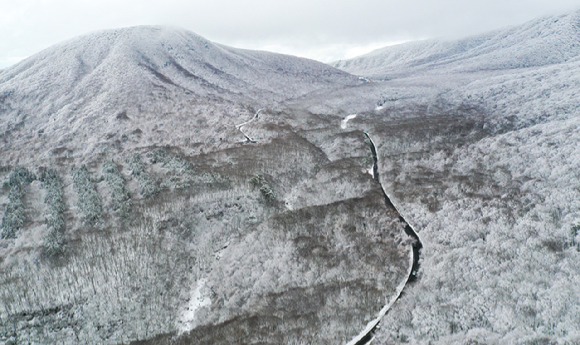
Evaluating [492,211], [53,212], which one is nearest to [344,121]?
[492,211]

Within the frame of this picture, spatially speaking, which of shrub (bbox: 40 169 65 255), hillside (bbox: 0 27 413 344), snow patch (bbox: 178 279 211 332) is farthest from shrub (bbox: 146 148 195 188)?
snow patch (bbox: 178 279 211 332)

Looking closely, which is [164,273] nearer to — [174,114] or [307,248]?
[307,248]

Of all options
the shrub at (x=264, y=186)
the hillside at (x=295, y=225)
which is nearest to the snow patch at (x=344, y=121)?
the hillside at (x=295, y=225)

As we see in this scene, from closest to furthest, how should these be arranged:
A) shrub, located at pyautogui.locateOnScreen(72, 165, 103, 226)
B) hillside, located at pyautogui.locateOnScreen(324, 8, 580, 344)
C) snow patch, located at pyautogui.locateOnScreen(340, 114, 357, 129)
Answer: hillside, located at pyautogui.locateOnScreen(324, 8, 580, 344) < shrub, located at pyautogui.locateOnScreen(72, 165, 103, 226) < snow patch, located at pyautogui.locateOnScreen(340, 114, 357, 129)

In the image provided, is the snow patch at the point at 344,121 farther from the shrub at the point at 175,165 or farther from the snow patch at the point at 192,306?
the snow patch at the point at 192,306

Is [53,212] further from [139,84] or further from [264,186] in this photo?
[139,84]

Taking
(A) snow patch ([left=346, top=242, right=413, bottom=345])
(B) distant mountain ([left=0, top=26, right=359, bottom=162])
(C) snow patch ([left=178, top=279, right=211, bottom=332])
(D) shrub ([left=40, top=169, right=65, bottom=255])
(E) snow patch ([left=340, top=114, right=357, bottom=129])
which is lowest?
(C) snow patch ([left=178, top=279, right=211, bottom=332])

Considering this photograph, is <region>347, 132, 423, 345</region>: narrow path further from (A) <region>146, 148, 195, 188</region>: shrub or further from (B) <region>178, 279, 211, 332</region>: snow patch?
(A) <region>146, 148, 195, 188</region>: shrub
